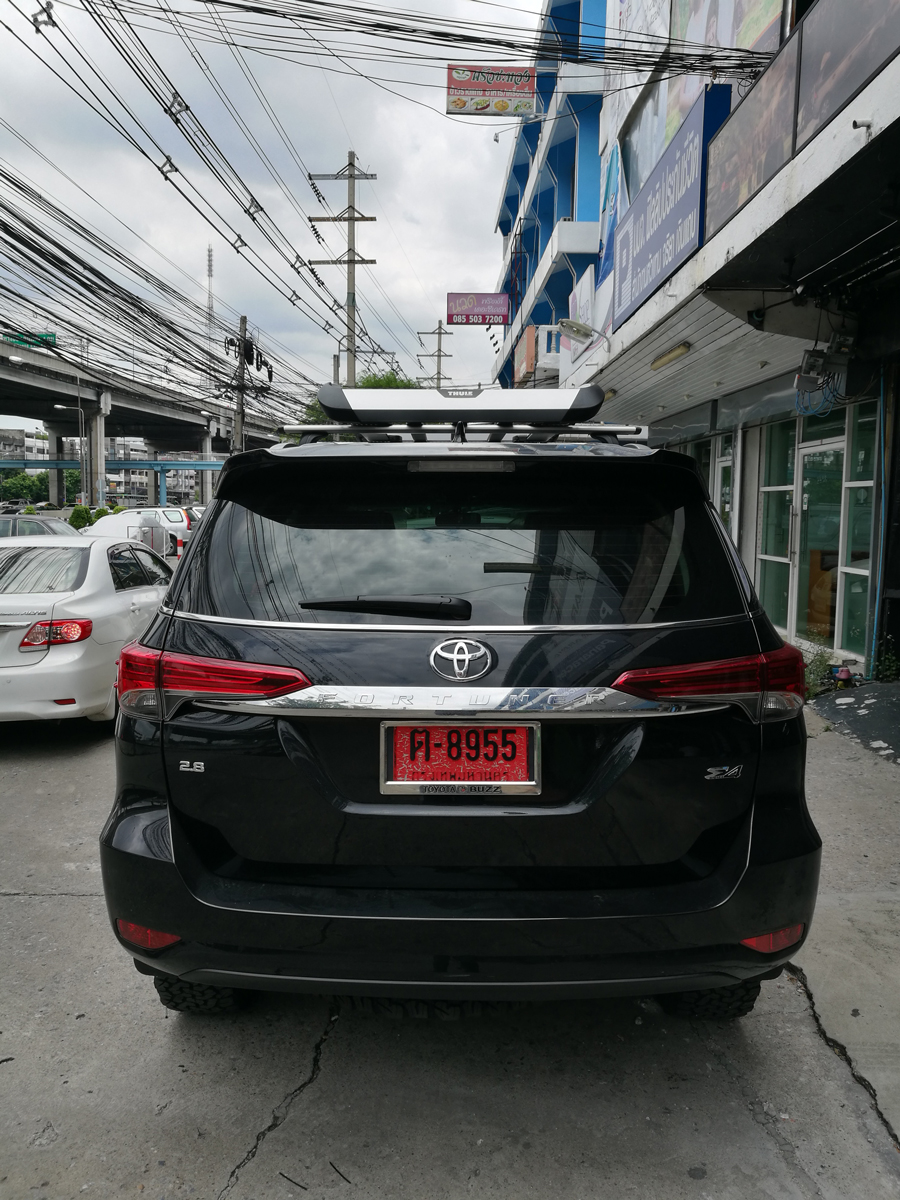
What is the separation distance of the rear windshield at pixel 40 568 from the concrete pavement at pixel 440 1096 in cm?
359

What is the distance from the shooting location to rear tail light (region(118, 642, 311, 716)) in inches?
77.7

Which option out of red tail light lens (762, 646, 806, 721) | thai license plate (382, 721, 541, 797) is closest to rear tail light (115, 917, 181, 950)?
thai license plate (382, 721, 541, 797)

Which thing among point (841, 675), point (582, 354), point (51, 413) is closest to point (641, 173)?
point (582, 354)

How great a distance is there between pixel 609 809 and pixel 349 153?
34.5 m

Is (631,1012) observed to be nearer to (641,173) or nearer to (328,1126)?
(328,1126)

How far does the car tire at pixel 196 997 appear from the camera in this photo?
2.53 metres

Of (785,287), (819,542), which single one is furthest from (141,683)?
(819,542)

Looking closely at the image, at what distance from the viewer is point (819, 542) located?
364 inches

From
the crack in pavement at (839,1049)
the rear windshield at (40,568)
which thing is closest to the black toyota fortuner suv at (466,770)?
the crack in pavement at (839,1049)

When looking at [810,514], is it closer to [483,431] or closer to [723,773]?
[483,431]

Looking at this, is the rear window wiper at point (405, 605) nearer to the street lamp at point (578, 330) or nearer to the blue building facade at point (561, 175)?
the street lamp at point (578, 330)

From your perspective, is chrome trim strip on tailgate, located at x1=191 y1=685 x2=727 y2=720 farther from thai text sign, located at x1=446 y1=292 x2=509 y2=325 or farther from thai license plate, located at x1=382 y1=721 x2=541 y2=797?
thai text sign, located at x1=446 y1=292 x2=509 y2=325

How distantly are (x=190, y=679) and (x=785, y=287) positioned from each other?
21.2ft

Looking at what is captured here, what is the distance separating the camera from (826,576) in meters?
9.06
